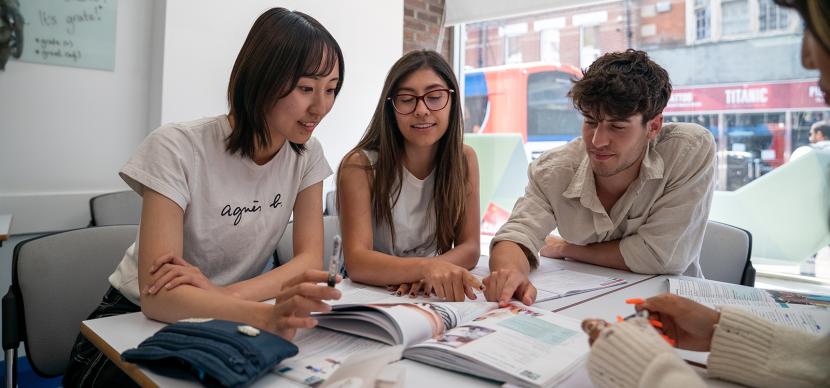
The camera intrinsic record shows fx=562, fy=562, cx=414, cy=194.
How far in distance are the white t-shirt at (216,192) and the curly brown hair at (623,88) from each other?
2.90 ft

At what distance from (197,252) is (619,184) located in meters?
1.32

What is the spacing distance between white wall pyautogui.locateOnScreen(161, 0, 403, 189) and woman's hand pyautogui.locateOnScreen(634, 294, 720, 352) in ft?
9.50

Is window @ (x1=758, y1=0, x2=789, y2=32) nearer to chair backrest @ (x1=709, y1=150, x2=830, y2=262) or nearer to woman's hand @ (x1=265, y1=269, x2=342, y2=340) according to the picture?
chair backrest @ (x1=709, y1=150, x2=830, y2=262)

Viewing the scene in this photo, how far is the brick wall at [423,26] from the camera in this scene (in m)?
4.83

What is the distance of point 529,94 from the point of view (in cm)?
488

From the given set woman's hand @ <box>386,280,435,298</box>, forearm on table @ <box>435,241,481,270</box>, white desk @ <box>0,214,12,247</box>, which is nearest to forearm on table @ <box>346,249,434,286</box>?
woman's hand @ <box>386,280,435,298</box>

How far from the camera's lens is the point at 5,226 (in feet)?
7.60

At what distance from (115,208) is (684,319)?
2.74 metres

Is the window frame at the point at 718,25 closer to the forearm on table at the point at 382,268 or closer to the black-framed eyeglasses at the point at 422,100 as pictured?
the black-framed eyeglasses at the point at 422,100

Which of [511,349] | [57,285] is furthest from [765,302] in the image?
[57,285]

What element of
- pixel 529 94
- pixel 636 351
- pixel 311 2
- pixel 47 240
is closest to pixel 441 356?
pixel 636 351

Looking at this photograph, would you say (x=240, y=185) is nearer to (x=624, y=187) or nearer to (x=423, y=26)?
(x=624, y=187)

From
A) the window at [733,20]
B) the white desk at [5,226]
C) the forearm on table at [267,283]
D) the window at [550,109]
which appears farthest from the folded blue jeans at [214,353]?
the window at [550,109]

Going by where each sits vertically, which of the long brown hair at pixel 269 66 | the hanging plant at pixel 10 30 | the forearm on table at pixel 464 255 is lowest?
the forearm on table at pixel 464 255
